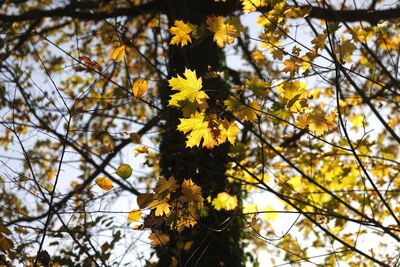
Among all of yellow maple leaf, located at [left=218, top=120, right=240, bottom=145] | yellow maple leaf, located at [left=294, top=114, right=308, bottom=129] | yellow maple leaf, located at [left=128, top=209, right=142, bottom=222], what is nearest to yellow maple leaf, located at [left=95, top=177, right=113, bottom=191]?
yellow maple leaf, located at [left=128, top=209, right=142, bottom=222]

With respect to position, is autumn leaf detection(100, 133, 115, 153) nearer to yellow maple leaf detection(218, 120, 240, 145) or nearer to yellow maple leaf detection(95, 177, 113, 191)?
yellow maple leaf detection(95, 177, 113, 191)

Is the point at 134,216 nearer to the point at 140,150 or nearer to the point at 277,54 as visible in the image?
the point at 140,150

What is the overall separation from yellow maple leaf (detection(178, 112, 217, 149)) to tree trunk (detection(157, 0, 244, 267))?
3.97 feet

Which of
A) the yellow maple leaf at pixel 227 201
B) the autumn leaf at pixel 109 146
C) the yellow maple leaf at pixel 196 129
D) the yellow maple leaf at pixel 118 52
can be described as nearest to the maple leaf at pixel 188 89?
the yellow maple leaf at pixel 196 129

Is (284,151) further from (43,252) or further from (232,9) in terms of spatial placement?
(43,252)

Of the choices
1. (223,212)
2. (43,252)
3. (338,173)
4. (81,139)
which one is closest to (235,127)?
(43,252)

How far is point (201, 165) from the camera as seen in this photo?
158 inches

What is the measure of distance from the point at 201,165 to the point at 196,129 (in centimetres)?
190

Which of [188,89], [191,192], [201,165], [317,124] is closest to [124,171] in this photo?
[191,192]

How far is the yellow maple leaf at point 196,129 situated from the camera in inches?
81.8

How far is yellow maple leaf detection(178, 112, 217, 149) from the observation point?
2.08 meters

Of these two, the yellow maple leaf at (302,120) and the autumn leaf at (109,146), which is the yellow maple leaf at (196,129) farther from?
the autumn leaf at (109,146)

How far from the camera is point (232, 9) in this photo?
4.45 meters

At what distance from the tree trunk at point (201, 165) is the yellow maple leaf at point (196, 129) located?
3.97ft
